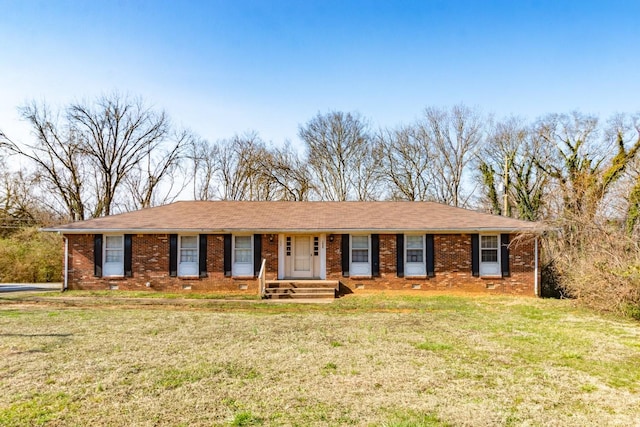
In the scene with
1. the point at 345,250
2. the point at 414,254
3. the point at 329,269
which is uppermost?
the point at 345,250

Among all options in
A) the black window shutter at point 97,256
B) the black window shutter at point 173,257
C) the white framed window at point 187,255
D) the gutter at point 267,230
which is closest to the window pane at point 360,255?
the gutter at point 267,230

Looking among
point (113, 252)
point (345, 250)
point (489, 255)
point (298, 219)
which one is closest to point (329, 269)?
point (345, 250)

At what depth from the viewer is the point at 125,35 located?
42.2ft

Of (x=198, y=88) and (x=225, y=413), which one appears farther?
(x=198, y=88)

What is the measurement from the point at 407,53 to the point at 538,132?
17.9 metres

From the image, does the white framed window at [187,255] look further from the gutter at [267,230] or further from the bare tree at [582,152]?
the bare tree at [582,152]

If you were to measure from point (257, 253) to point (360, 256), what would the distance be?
3.97 m

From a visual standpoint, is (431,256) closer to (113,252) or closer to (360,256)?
(360,256)

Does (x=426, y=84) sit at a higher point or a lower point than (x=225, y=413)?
higher

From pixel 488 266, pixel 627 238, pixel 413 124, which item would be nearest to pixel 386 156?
pixel 413 124

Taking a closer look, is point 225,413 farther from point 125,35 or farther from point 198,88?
point 198,88

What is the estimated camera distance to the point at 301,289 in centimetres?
1548

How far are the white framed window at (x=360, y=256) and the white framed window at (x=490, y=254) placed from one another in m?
4.27

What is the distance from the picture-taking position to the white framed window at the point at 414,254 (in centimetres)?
1641
